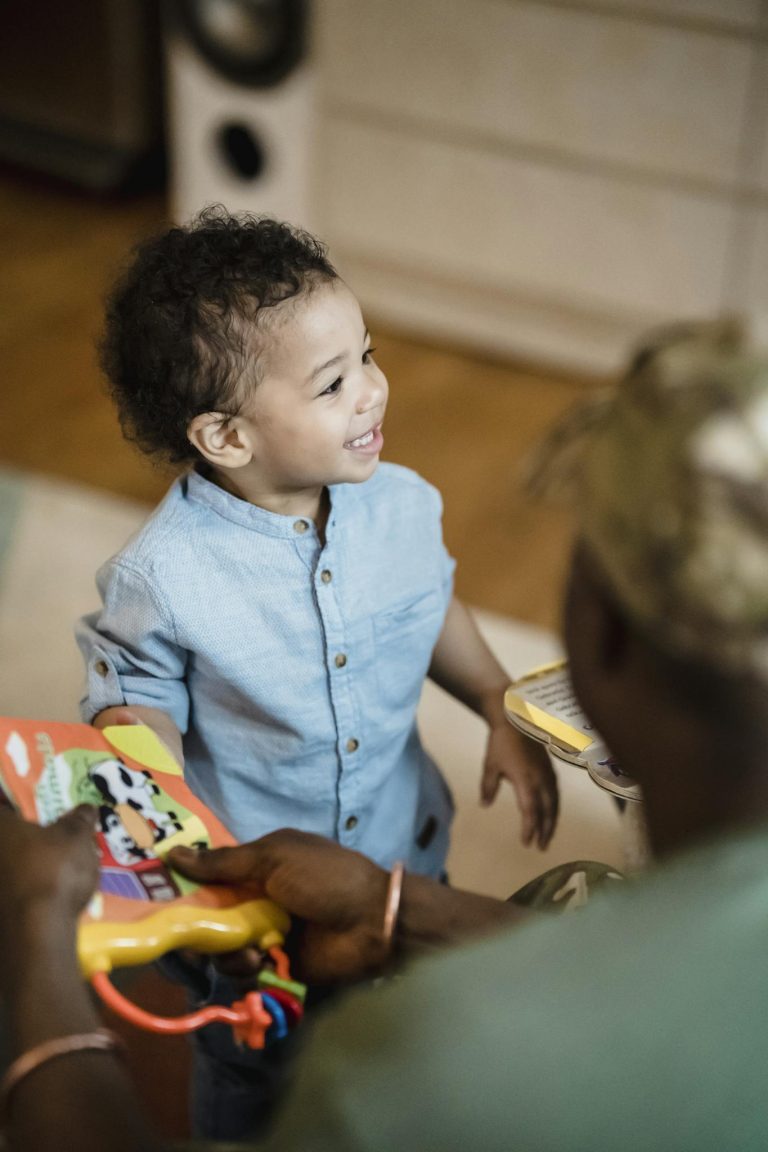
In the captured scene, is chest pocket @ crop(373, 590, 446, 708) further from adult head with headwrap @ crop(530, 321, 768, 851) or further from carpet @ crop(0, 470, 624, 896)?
adult head with headwrap @ crop(530, 321, 768, 851)

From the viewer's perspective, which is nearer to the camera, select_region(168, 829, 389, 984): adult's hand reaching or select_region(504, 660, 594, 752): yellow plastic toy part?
select_region(168, 829, 389, 984): adult's hand reaching

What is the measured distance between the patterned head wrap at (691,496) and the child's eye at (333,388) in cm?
45

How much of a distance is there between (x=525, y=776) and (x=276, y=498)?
0.31 metres

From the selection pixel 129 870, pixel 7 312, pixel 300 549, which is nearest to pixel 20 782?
pixel 129 870

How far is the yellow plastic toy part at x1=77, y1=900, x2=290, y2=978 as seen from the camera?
72cm

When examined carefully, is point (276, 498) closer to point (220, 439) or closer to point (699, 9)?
point (220, 439)

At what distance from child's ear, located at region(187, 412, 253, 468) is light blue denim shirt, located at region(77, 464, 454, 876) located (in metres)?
0.03

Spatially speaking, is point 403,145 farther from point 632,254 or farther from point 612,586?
point 612,586

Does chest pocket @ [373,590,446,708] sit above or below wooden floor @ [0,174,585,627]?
above

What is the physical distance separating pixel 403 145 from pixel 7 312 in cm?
95

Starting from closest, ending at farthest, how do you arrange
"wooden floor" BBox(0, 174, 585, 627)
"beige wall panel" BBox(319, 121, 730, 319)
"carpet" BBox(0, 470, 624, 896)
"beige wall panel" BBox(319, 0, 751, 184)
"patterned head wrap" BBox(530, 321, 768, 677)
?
1. "patterned head wrap" BBox(530, 321, 768, 677)
2. "carpet" BBox(0, 470, 624, 896)
3. "wooden floor" BBox(0, 174, 585, 627)
4. "beige wall panel" BBox(319, 0, 751, 184)
5. "beige wall panel" BBox(319, 121, 730, 319)

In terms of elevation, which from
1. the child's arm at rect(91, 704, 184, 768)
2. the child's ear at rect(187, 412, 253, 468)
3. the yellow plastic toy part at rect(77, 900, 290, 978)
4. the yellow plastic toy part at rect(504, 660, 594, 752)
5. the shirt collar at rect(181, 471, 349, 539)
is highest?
the child's ear at rect(187, 412, 253, 468)

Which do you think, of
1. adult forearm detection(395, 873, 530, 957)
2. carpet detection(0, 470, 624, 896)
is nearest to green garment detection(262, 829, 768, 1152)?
adult forearm detection(395, 873, 530, 957)

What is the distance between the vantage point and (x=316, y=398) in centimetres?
96
